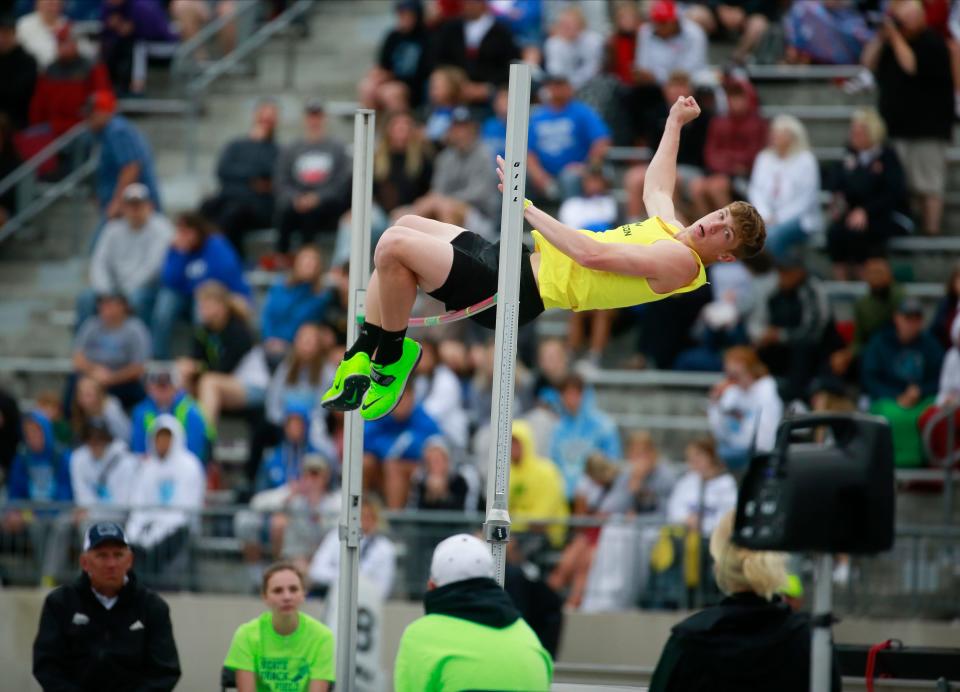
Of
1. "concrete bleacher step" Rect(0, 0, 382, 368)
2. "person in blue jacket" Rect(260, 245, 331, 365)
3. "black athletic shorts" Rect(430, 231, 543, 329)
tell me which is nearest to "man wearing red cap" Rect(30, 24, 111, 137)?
"concrete bleacher step" Rect(0, 0, 382, 368)

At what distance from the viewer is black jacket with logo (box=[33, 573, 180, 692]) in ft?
26.4

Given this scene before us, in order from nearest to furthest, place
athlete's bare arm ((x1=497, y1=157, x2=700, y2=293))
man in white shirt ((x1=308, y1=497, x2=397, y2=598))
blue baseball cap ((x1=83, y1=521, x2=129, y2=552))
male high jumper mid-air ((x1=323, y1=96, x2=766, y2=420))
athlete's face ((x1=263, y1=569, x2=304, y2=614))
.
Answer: athlete's bare arm ((x1=497, y1=157, x2=700, y2=293)), male high jumper mid-air ((x1=323, y1=96, x2=766, y2=420)), blue baseball cap ((x1=83, y1=521, x2=129, y2=552)), athlete's face ((x1=263, y1=569, x2=304, y2=614)), man in white shirt ((x1=308, y1=497, x2=397, y2=598))

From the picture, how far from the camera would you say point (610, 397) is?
13.2 m

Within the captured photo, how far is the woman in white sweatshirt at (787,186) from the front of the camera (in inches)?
516

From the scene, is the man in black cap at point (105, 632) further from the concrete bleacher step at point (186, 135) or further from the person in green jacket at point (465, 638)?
the concrete bleacher step at point (186, 135)

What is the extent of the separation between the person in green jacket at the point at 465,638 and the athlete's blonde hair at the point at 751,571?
0.72m

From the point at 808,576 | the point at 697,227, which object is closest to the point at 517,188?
the point at 697,227

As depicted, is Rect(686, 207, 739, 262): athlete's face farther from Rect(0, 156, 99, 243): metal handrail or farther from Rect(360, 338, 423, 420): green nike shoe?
Rect(0, 156, 99, 243): metal handrail

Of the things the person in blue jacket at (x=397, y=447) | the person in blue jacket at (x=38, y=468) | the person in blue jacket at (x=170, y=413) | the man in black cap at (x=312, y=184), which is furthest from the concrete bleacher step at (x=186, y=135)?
the person in blue jacket at (x=397, y=447)

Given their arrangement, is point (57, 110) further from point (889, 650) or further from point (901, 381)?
point (889, 650)

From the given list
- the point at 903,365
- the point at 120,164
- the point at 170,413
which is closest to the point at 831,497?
the point at 903,365

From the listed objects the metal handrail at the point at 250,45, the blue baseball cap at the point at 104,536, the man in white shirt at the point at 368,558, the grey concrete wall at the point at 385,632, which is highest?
the metal handrail at the point at 250,45

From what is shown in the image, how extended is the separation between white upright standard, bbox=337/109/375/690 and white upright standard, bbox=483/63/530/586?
0.92 meters

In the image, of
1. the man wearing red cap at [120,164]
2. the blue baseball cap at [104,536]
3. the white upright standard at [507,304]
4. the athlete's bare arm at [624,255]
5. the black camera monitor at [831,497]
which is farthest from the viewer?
the man wearing red cap at [120,164]
